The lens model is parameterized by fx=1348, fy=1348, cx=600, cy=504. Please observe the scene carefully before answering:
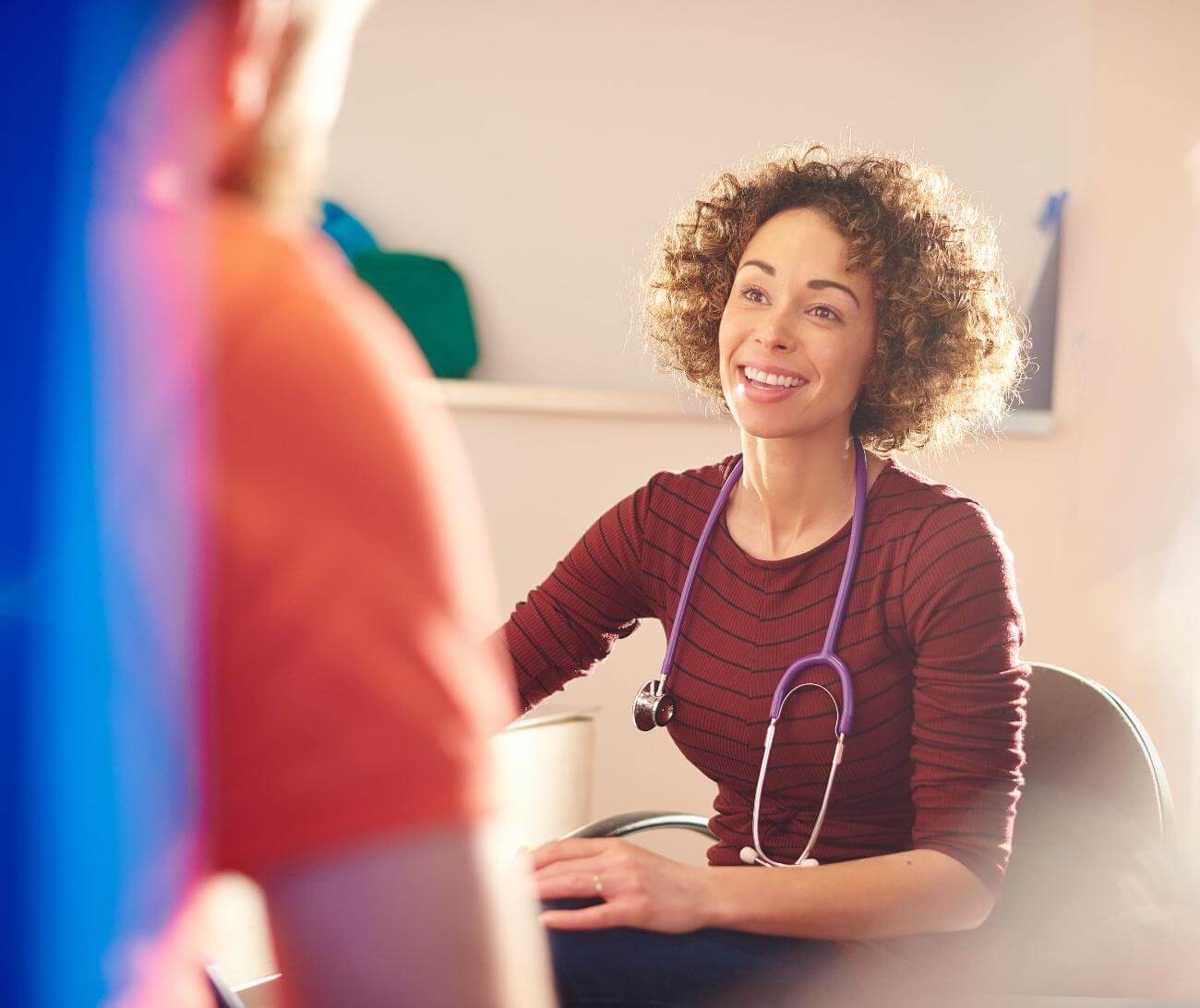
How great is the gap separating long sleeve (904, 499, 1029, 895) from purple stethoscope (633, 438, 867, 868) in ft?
0.23

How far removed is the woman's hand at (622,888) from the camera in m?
1.20

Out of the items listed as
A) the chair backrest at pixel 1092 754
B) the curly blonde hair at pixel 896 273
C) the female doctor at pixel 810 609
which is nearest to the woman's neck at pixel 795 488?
the female doctor at pixel 810 609

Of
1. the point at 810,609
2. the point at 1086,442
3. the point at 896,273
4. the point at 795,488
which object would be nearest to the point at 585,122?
the point at 1086,442

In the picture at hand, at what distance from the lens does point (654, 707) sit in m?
1.50

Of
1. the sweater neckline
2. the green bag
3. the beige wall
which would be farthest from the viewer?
the green bag

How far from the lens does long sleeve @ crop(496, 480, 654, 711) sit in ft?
5.25

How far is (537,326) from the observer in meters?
3.21

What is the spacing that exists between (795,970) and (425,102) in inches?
98.7

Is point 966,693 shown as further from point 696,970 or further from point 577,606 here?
point 577,606

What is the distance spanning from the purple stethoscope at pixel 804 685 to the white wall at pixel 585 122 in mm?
1696

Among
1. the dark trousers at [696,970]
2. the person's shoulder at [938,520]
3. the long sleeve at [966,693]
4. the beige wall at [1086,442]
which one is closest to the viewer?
the dark trousers at [696,970]

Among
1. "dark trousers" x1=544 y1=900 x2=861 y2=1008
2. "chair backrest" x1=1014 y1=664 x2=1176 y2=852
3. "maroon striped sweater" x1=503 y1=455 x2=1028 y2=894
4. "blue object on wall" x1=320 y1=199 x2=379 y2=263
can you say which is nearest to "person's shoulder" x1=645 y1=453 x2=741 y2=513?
"maroon striped sweater" x1=503 y1=455 x2=1028 y2=894

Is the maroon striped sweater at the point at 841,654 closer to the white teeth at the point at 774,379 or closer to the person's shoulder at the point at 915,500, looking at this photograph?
the person's shoulder at the point at 915,500

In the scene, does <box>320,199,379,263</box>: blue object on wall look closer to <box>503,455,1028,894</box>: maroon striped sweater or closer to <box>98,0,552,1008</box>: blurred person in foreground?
<box>503,455,1028,894</box>: maroon striped sweater
